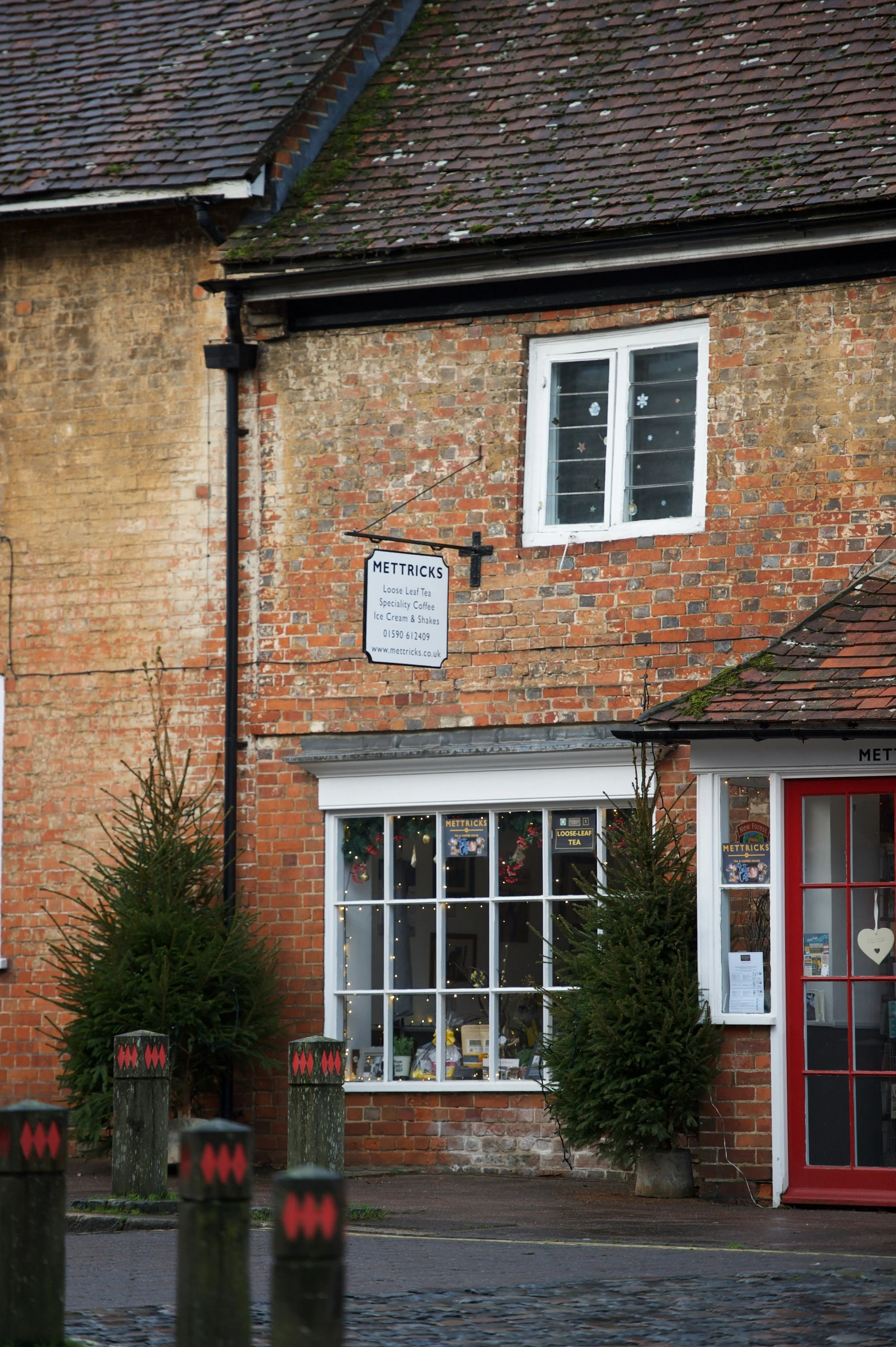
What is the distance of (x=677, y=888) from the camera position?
1216 cm

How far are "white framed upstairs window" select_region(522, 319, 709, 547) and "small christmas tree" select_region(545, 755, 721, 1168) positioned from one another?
1948mm

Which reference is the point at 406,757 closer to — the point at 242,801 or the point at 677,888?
the point at 242,801

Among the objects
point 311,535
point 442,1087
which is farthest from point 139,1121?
point 311,535

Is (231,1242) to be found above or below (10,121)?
below

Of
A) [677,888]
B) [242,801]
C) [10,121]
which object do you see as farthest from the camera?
[10,121]

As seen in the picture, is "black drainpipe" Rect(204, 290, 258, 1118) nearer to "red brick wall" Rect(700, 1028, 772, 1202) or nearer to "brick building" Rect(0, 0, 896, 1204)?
"brick building" Rect(0, 0, 896, 1204)

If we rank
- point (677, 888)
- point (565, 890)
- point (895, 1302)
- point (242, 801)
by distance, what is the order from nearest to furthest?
point (895, 1302) < point (677, 888) < point (565, 890) < point (242, 801)

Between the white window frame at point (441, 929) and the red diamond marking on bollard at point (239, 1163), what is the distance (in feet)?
24.7

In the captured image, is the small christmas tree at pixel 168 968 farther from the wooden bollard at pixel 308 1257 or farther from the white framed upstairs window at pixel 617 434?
the wooden bollard at pixel 308 1257

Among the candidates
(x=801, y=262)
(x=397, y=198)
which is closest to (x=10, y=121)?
(x=397, y=198)

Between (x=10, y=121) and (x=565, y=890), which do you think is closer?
(x=565, y=890)

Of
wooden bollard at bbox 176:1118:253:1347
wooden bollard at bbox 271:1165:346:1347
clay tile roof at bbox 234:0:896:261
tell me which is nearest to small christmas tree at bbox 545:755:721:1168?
clay tile roof at bbox 234:0:896:261

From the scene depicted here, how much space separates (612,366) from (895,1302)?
731 centimetres

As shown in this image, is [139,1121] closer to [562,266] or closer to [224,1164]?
[224,1164]
